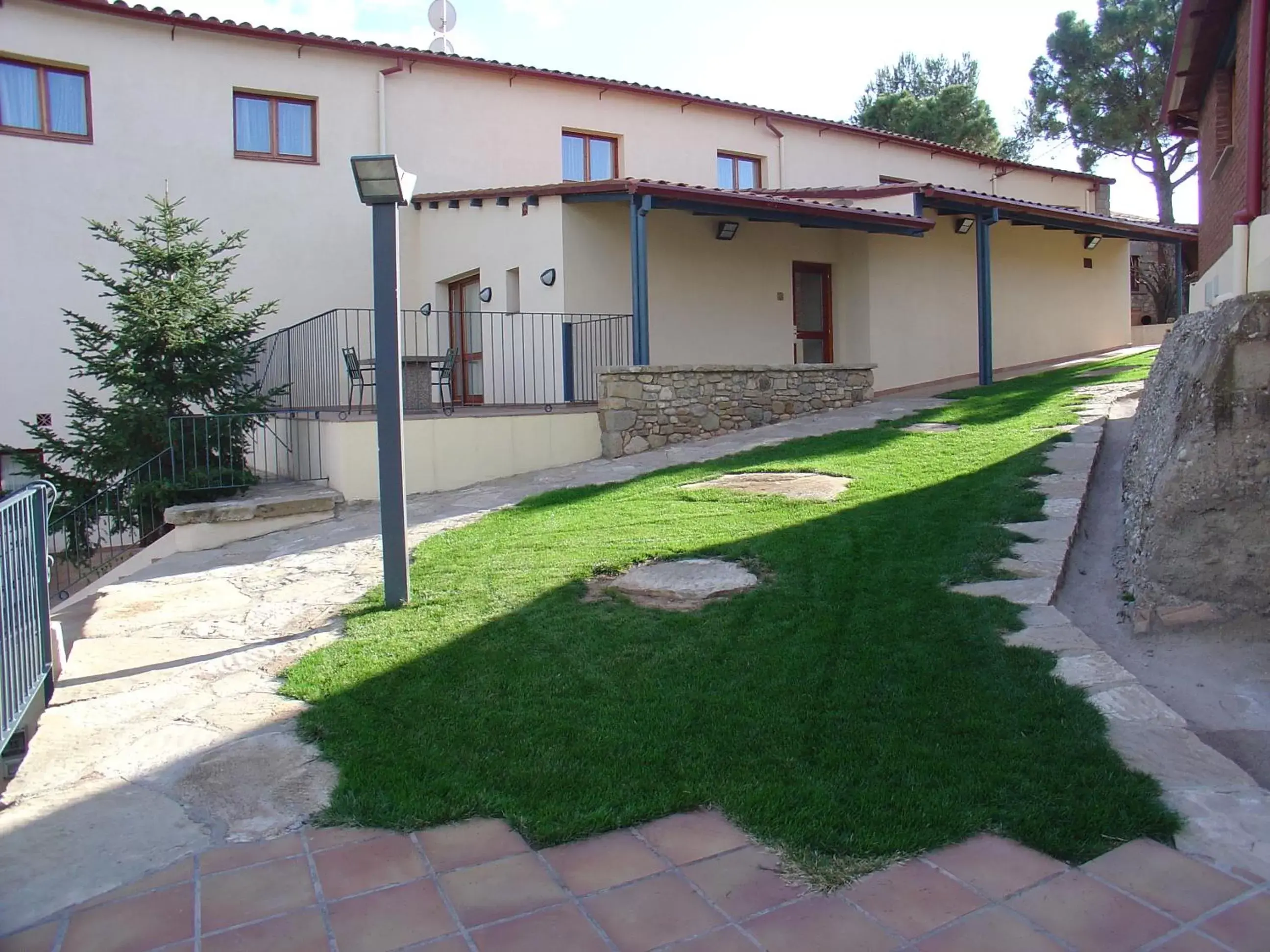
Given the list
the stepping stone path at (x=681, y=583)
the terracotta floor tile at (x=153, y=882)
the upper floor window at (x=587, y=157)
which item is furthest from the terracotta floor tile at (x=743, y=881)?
the upper floor window at (x=587, y=157)

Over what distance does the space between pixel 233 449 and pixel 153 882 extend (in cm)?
829

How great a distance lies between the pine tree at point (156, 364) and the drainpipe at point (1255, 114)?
8.54m

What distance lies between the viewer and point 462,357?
13336mm

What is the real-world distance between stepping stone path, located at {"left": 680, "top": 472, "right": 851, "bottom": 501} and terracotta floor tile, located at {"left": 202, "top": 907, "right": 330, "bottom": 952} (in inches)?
200

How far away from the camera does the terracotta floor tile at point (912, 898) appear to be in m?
2.15

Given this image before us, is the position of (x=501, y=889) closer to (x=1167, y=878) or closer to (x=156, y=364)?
(x=1167, y=878)

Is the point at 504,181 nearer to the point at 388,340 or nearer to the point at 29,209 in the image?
the point at 29,209

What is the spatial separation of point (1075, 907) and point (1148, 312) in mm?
22467

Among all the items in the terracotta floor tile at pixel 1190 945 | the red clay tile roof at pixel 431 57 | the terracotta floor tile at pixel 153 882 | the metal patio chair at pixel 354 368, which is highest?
the red clay tile roof at pixel 431 57

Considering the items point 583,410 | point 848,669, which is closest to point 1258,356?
point 848,669

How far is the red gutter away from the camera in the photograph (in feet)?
18.6

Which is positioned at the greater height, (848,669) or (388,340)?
(388,340)

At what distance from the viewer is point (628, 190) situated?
10.7 meters

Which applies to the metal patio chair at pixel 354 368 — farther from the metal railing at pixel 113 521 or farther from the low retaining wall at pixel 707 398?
the low retaining wall at pixel 707 398
